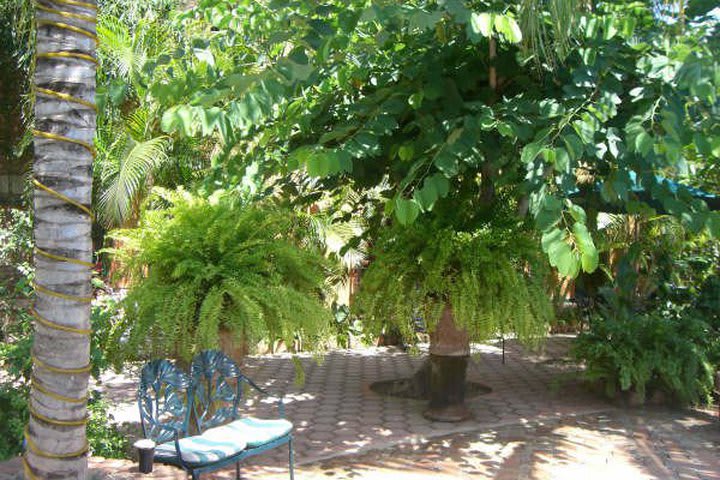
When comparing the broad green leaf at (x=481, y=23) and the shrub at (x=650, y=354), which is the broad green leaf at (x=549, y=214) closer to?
the broad green leaf at (x=481, y=23)

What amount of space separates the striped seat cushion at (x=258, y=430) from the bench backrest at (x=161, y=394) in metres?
0.32

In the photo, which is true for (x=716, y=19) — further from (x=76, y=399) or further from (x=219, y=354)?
(x=76, y=399)

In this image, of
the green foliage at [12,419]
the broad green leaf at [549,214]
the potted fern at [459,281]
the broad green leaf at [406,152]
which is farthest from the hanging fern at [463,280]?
the green foliage at [12,419]

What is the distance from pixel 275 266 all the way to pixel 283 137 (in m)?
1.22

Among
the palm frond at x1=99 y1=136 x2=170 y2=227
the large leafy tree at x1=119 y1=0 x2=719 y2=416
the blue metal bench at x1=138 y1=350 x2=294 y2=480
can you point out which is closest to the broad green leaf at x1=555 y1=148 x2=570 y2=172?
the large leafy tree at x1=119 y1=0 x2=719 y2=416

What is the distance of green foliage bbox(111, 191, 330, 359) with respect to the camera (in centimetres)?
446

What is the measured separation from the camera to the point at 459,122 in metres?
4.96

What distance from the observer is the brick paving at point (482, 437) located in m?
5.16

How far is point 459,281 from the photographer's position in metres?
5.59

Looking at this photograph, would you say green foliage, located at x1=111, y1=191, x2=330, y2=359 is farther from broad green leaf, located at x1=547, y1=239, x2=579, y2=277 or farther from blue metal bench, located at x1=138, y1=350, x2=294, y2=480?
broad green leaf, located at x1=547, y1=239, x2=579, y2=277

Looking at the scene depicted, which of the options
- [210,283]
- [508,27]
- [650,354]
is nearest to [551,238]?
[508,27]

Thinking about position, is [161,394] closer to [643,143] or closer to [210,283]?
[210,283]

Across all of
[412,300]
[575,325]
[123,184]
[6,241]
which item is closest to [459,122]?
[412,300]

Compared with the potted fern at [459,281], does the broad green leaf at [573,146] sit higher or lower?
higher
